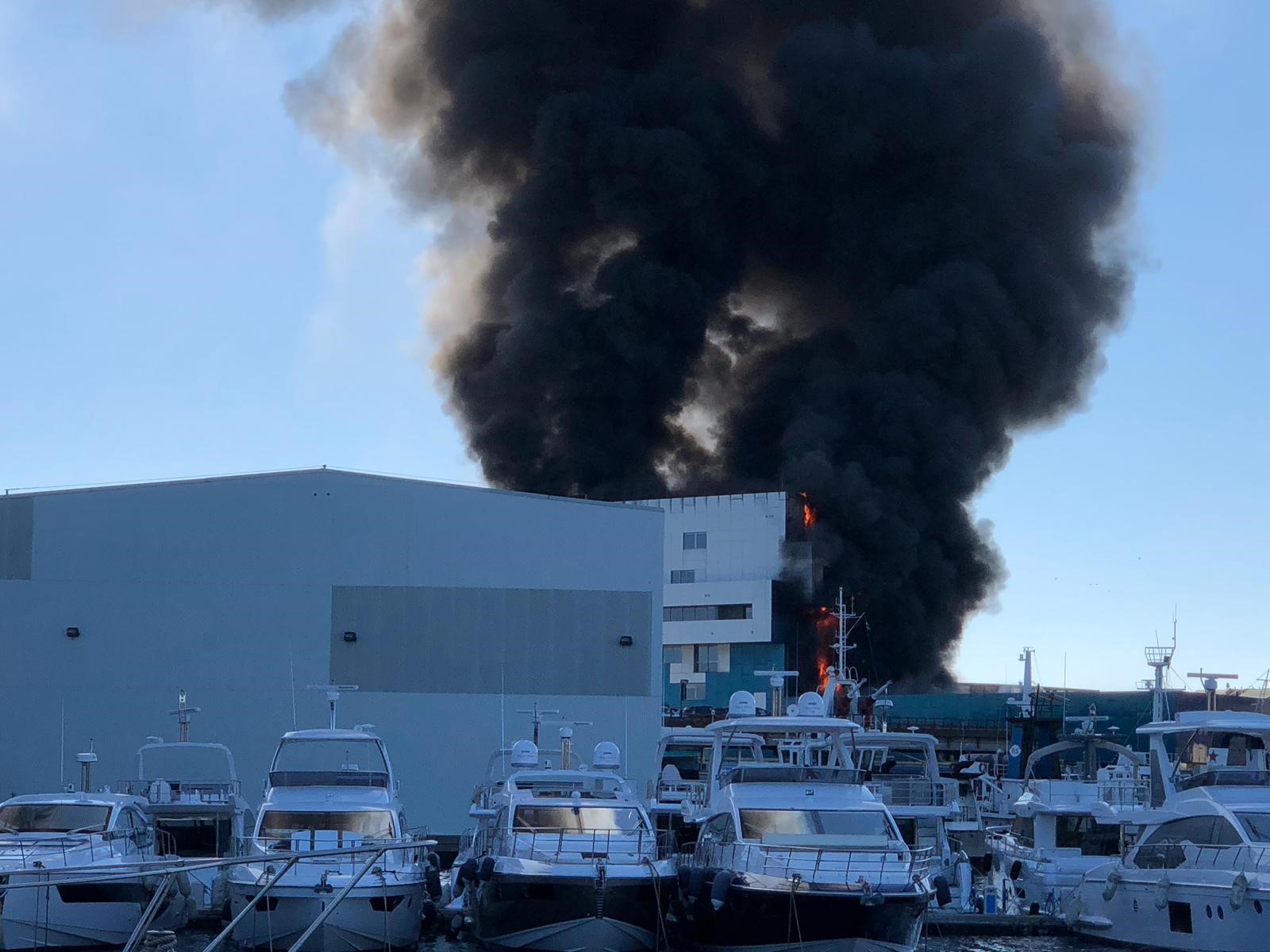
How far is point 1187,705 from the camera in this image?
60656 millimetres

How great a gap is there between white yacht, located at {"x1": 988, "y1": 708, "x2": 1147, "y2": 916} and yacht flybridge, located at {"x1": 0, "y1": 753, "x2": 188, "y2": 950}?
1212 cm

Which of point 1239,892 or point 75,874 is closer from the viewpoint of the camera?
point 75,874

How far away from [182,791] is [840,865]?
1120 centimetres

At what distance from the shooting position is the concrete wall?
88.0ft

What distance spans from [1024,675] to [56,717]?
1810 centimetres

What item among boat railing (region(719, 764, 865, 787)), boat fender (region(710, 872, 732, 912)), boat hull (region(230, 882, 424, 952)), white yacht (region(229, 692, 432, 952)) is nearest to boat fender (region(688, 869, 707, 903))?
boat fender (region(710, 872, 732, 912))

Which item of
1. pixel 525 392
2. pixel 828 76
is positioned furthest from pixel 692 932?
pixel 828 76

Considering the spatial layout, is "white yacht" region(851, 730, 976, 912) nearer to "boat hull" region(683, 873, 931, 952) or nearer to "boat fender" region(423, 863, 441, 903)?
"boat hull" region(683, 873, 931, 952)

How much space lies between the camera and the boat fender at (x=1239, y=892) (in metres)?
16.5

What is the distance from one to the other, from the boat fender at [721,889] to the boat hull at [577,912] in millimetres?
667

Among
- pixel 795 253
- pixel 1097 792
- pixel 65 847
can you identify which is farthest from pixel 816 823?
pixel 795 253

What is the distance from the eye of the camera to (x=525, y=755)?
20578mm

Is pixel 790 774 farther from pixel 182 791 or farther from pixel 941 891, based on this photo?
pixel 182 791

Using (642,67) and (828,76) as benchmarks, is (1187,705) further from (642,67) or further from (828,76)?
(642,67)
